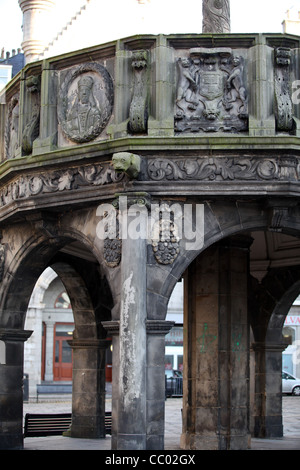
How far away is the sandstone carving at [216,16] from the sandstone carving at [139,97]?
247 cm

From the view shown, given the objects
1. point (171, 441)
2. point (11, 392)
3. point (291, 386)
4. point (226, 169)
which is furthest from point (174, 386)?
point (226, 169)

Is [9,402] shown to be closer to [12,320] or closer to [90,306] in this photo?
[12,320]

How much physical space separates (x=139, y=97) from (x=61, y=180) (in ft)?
5.10

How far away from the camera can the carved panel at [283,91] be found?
36.1 ft

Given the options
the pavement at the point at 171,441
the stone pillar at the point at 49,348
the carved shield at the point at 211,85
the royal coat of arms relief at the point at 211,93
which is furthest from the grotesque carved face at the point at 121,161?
the stone pillar at the point at 49,348

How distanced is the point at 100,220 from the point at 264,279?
23.4 feet

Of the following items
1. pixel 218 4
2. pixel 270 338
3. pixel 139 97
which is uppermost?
pixel 218 4

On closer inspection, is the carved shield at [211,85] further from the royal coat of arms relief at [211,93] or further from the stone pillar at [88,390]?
the stone pillar at [88,390]

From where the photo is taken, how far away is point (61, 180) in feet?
38.9

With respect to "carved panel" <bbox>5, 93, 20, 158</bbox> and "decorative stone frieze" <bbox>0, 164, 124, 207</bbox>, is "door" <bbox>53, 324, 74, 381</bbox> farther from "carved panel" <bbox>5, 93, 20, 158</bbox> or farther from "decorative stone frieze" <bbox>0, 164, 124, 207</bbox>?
"decorative stone frieze" <bbox>0, 164, 124, 207</bbox>

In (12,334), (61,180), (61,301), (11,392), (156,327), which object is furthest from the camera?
(61,301)

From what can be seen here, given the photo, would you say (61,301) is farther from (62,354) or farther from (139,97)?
(139,97)

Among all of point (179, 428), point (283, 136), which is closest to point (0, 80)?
point (179, 428)

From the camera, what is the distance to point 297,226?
11.5m
